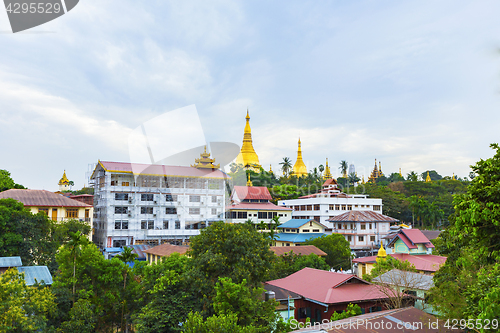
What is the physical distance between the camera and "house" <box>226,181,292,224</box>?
186 feet

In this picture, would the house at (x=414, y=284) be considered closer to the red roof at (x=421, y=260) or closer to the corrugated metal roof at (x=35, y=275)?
the red roof at (x=421, y=260)

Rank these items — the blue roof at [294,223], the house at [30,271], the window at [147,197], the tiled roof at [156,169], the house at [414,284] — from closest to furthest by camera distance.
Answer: the house at [30,271], the house at [414,284], the tiled roof at [156,169], the window at [147,197], the blue roof at [294,223]

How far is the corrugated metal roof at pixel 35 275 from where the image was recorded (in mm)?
19956

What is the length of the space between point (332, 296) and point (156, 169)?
3667 centimetres

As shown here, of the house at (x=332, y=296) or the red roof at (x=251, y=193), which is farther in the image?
the red roof at (x=251, y=193)

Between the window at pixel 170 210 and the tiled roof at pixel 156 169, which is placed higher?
the tiled roof at pixel 156 169

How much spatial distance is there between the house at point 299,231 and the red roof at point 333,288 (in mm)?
26136

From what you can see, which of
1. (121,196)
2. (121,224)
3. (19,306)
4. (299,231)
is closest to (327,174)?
(299,231)

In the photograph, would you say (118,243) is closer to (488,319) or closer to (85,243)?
(85,243)

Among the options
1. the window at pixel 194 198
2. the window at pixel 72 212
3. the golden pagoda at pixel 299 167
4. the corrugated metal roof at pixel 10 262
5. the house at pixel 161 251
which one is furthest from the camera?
the golden pagoda at pixel 299 167

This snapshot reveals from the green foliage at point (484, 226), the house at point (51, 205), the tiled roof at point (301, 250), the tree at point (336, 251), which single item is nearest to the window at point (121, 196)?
the house at point (51, 205)

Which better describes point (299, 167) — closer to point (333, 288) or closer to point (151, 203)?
point (151, 203)

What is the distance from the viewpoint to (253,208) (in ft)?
186

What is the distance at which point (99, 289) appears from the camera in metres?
21.5
